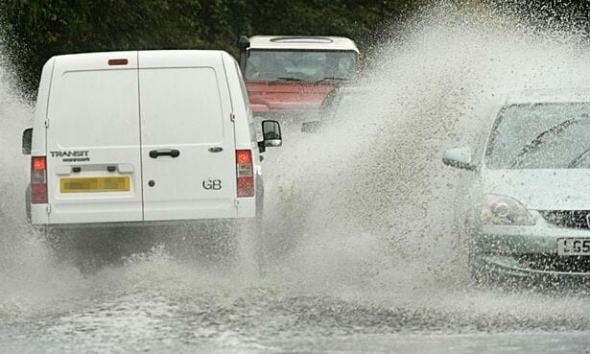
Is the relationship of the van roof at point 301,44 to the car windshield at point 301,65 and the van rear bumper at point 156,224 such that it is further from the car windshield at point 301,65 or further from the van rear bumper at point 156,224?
the van rear bumper at point 156,224

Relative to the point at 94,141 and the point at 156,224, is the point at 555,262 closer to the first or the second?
the point at 156,224

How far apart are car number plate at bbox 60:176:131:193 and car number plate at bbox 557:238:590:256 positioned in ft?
10.7

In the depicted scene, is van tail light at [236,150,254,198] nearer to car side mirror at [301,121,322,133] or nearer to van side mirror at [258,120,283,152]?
van side mirror at [258,120,283,152]

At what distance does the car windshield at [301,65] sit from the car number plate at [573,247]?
12.0 m

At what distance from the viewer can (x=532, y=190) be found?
10938mm

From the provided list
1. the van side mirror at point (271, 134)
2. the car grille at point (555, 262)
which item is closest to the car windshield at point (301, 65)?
the van side mirror at point (271, 134)

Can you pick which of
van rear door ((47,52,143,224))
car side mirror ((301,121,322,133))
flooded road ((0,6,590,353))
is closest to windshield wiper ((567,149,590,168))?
flooded road ((0,6,590,353))

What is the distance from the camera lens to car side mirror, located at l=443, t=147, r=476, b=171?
1174 centimetres

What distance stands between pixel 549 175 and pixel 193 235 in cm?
265

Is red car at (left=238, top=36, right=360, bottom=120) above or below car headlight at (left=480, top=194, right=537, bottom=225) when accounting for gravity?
above

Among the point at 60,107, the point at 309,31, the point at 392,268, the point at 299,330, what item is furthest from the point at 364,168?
the point at 309,31

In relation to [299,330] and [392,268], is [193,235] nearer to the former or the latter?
[392,268]

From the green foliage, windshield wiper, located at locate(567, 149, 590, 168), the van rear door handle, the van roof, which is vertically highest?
the green foliage

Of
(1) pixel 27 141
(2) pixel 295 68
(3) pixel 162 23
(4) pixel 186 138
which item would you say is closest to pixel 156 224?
(4) pixel 186 138
